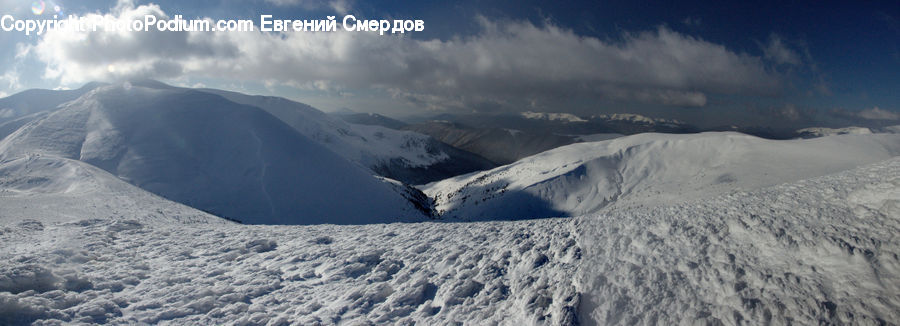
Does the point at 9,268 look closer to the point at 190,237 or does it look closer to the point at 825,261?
the point at 190,237

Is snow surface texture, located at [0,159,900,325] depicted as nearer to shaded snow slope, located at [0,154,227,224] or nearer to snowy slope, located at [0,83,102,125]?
shaded snow slope, located at [0,154,227,224]

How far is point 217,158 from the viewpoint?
3478cm

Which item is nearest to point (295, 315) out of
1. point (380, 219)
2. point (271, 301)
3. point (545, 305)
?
point (271, 301)

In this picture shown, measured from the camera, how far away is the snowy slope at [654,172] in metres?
36.6

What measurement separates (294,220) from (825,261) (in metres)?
29.5

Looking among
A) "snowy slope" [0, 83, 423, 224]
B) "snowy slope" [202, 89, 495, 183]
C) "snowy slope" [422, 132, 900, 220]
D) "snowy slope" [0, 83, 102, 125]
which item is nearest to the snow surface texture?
"snowy slope" [0, 83, 423, 224]

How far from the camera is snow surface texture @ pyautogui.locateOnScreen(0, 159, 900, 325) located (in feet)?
17.4

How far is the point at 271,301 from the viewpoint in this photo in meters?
6.67

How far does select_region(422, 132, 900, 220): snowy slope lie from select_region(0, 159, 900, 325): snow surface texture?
3236 cm

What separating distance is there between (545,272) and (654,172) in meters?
48.8

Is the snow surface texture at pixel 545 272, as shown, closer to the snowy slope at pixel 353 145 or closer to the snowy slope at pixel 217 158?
the snowy slope at pixel 217 158

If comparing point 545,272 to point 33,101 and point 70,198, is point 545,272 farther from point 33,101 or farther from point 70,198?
point 33,101

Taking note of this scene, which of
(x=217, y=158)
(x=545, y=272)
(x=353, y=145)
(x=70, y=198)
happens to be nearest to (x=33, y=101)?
(x=353, y=145)

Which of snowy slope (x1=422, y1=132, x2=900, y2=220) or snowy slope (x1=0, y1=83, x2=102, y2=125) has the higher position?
snowy slope (x1=0, y1=83, x2=102, y2=125)
